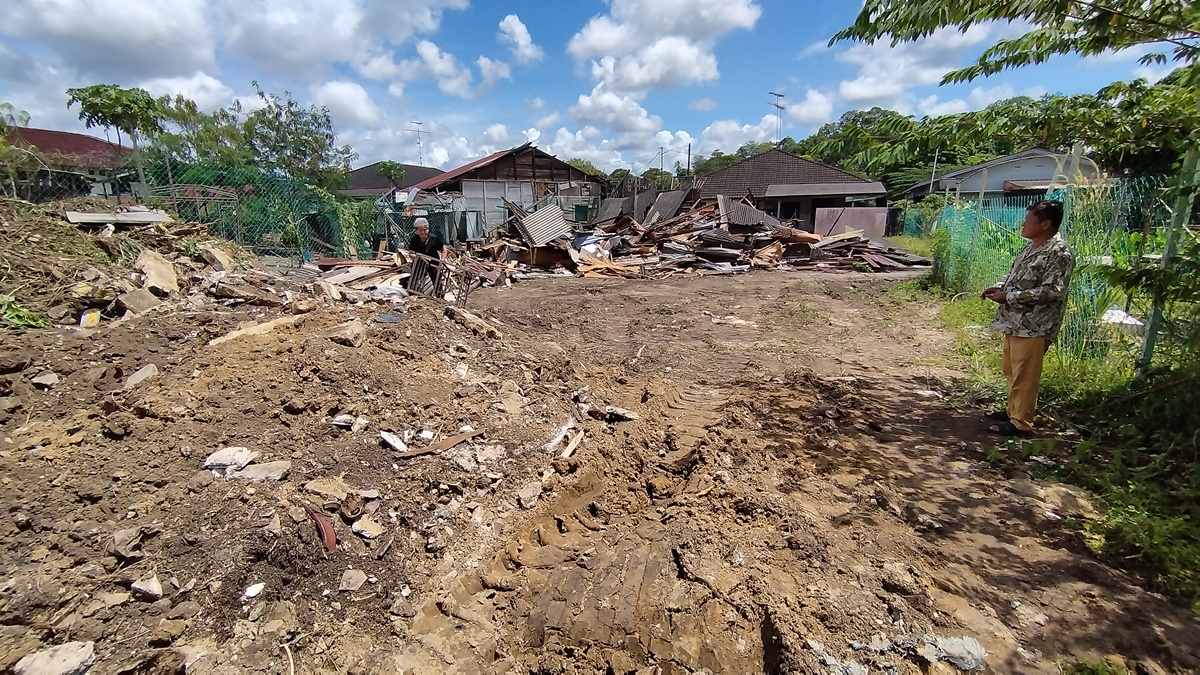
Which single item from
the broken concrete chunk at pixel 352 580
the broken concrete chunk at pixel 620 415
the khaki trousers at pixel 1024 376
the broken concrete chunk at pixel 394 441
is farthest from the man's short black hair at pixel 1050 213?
the broken concrete chunk at pixel 352 580

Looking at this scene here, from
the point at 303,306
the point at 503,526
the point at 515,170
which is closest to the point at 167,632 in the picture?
the point at 503,526

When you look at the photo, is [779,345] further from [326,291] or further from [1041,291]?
[326,291]

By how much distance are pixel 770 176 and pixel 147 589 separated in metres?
34.8

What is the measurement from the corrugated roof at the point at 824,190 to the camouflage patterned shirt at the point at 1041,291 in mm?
27936

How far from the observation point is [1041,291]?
3.69 metres

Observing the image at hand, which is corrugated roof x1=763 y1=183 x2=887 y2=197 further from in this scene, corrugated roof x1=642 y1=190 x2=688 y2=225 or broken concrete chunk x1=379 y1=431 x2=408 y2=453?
broken concrete chunk x1=379 y1=431 x2=408 y2=453

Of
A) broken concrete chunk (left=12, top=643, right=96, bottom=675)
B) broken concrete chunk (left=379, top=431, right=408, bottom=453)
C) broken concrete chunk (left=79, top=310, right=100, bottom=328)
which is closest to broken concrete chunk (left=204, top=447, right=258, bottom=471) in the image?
broken concrete chunk (left=379, top=431, right=408, bottom=453)

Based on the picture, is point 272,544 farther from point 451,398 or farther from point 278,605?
point 451,398

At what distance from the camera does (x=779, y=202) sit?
3078cm

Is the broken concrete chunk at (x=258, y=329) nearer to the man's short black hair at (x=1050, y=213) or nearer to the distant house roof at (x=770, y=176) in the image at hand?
the man's short black hair at (x=1050, y=213)

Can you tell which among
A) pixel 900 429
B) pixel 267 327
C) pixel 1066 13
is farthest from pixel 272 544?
pixel 1066 13

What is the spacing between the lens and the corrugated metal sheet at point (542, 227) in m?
16.4

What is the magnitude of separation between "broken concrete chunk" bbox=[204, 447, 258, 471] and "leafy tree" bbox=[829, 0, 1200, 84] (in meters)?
4.69

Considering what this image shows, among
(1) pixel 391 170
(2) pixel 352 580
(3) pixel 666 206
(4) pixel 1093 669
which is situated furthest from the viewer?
(1) pixel 391 170
